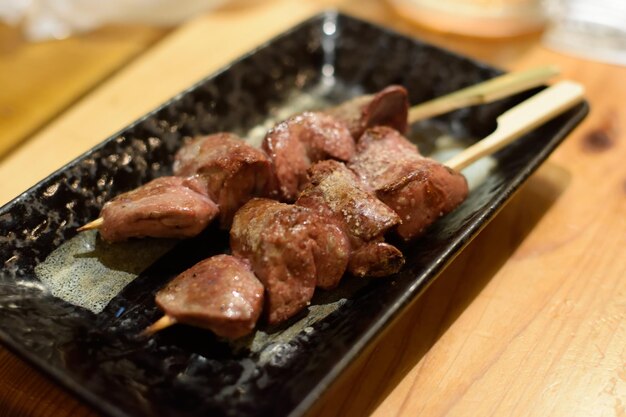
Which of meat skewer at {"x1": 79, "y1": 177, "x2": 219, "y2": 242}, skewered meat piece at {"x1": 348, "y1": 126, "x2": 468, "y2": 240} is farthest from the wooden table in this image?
meat skewer at {"x1": 79, "y1": 177, "x2": 219, "y2": 242}

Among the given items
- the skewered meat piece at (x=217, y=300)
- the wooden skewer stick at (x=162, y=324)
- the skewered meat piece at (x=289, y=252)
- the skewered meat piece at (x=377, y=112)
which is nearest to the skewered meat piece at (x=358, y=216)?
the skewered meat piece at (x=289, y=252)

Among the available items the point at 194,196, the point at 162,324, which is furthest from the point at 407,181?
the point at 162,324

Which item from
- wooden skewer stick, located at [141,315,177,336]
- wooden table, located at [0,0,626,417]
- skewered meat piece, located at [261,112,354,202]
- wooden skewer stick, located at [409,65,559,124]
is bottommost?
wooden table, located at [0,0,626,417]

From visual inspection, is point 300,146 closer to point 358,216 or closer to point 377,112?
point 377,112

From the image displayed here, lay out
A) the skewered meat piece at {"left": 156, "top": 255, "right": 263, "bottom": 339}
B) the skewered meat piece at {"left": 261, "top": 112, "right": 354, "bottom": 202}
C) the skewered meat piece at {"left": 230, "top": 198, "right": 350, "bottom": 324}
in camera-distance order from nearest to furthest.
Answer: the skewered meat piece at {"left": 156, "top": 255, "right": 263, "bottom": 339}, the skewered meat piece at {"left": 230, "top": 198, "right": 350, "bottom": 324}, the skewered meat piece at {"left": 261, "top": 112, "right": 354, "bottom": 202}

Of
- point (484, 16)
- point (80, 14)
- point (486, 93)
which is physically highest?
point (80, 14)

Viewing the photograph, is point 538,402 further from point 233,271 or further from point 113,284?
point 113,284

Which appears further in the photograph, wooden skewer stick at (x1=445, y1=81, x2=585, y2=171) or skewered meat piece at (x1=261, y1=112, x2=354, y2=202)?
wooden skewer stick at (x1=445, y1=81, x2=585, y2=171)

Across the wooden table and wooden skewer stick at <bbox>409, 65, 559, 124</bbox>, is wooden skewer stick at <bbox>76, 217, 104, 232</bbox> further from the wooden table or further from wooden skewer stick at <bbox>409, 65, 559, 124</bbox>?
wooden skewer stick at <bbox>409, 65, 559, 124</bbox>
